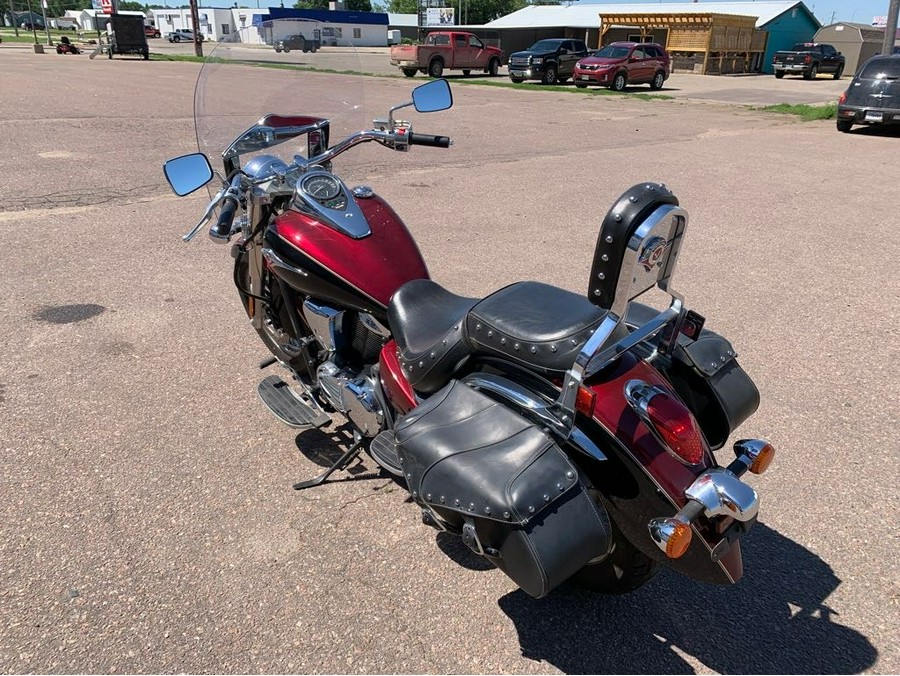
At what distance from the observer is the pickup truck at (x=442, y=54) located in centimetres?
2827

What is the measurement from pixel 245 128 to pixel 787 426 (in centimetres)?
307

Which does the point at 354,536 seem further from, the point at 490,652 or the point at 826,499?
the point at 826,499

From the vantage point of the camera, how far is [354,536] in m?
2.84

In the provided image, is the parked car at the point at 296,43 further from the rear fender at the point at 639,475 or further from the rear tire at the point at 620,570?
the rear tire at the point at 620,570

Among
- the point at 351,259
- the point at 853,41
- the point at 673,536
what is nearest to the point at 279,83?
the point at 351,259

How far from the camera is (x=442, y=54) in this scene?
2872 cm

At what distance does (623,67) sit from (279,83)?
23705 mm

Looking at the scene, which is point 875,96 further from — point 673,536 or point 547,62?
point 673,536

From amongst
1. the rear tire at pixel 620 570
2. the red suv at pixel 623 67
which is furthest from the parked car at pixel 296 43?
the red suv at pixel 623 67

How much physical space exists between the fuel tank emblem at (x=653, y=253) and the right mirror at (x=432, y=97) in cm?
175

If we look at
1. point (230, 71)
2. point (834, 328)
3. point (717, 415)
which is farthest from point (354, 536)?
point (834, 328)

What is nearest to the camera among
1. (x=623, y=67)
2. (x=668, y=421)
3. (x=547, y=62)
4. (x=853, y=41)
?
(x=668, y=421)

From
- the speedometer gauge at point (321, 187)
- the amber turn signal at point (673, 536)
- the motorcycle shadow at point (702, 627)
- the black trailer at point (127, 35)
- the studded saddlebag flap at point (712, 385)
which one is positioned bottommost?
the motorcycle shadow at point (702, 627)

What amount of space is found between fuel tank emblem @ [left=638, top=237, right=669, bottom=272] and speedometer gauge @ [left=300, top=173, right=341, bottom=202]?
152 cm
